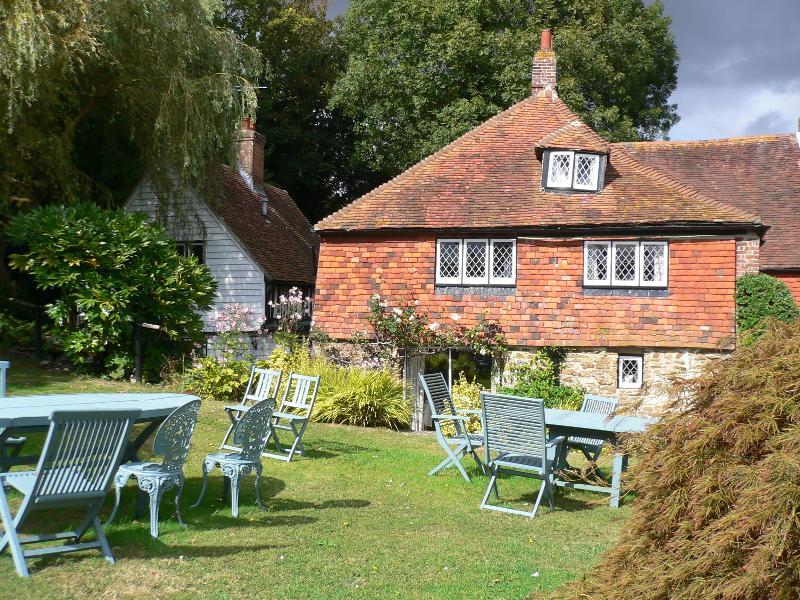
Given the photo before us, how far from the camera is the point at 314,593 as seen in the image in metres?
5.64

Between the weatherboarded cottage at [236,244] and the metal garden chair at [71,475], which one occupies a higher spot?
the weatherboarded cottage at [236,244]

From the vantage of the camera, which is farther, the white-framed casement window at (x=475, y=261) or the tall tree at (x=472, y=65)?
the tall tree at (x=472, y=65)

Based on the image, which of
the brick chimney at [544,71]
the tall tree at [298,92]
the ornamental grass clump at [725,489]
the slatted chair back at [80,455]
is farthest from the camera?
the tall tree at [298,92]

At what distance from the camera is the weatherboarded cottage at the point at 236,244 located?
22.5 m

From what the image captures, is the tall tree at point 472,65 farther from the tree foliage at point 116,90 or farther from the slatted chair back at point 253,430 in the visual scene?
the slatted chair back at point 253,430

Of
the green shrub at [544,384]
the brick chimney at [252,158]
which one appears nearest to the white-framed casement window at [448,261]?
the green shrub at [544,384]

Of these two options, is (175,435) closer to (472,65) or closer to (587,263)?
(587,263)

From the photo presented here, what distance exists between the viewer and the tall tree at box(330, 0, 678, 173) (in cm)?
2927

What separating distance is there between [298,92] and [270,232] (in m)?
12.0

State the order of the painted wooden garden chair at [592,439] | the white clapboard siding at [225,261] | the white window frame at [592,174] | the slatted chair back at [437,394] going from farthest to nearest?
the white clapboard siding at [225,261], the white window frame at [592,174], the slatted chair back at [437,394], the painted wooden garden chair at [592,439]

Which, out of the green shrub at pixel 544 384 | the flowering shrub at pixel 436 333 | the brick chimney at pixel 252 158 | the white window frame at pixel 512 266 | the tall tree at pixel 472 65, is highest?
the tall tree at pixel 472 65

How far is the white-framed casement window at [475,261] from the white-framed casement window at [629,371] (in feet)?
9.45

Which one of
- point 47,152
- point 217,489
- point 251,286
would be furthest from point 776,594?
point 251,286

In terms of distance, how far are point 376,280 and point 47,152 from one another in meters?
7.82
